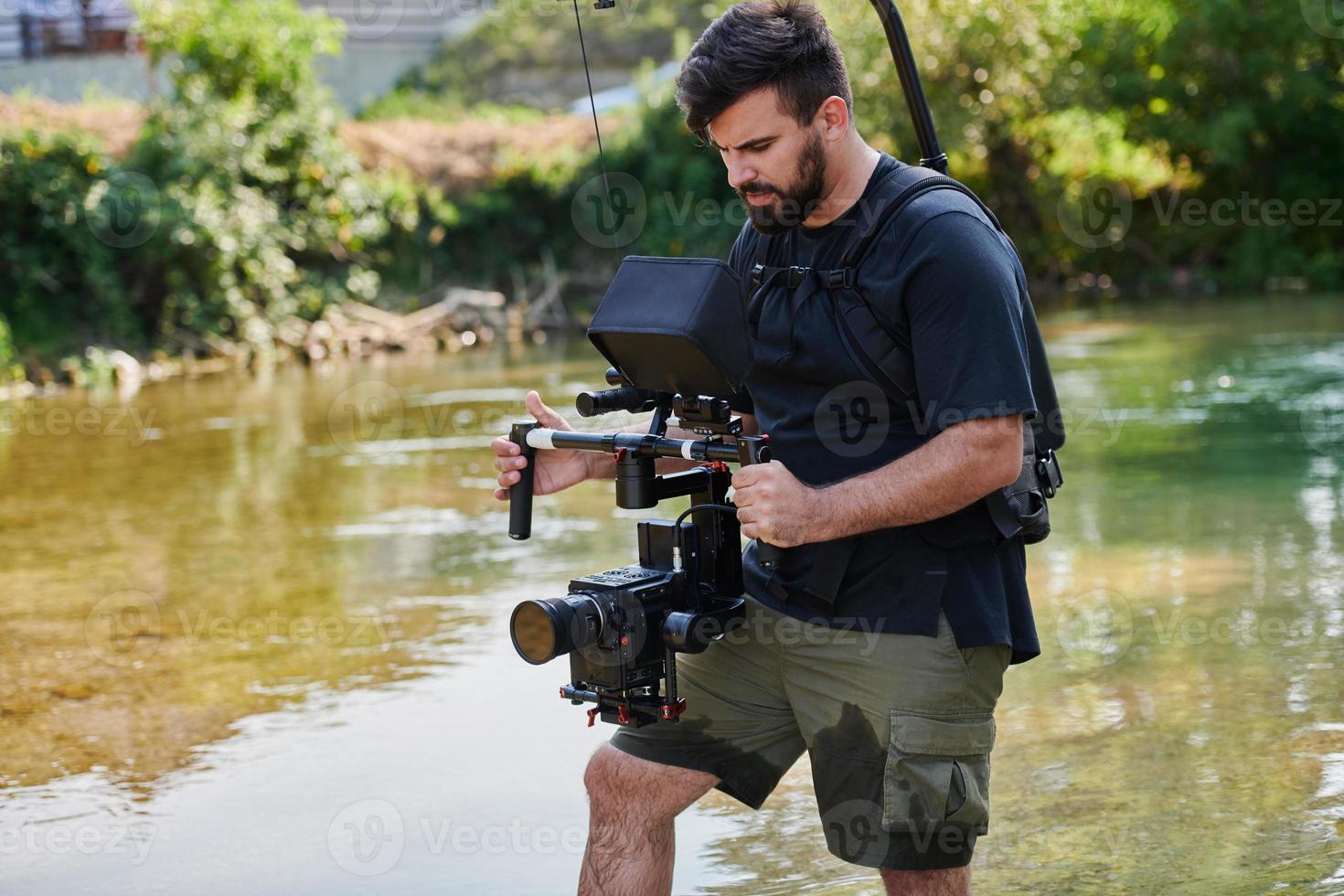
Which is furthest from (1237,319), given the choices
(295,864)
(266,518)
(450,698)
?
(295,864)

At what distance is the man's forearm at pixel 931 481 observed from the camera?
2431mm

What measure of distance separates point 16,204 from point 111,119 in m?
2.82

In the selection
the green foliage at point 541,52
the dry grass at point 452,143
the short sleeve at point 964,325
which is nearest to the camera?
the short sleeve at point 964,325

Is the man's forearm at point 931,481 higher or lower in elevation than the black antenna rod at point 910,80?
lower

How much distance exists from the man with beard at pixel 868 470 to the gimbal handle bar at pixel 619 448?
0.22 feet

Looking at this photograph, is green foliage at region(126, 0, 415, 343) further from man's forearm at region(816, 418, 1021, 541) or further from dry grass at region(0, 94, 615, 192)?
man's forearm at region(816, 418, 1021, 541)

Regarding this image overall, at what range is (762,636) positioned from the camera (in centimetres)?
283

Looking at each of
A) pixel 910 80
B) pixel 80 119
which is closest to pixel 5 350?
pixel 80 119

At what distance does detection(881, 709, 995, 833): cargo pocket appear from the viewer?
8.41 ft
